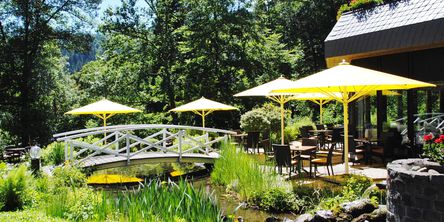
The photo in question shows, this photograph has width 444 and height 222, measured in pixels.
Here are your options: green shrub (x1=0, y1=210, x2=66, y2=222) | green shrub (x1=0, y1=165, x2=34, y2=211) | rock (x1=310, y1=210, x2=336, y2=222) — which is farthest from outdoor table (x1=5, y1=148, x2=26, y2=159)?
rock (x1=310, y1=210, x2=336, y2=222)

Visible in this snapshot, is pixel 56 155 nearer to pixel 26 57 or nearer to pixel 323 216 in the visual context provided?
pixel 323 216

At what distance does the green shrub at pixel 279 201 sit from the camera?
7.48 metres

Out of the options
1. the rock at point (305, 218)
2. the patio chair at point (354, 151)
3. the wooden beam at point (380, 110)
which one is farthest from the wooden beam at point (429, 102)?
the rock at point (305, 218)

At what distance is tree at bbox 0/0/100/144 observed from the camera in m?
22.7

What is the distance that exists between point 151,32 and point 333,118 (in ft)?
37.3

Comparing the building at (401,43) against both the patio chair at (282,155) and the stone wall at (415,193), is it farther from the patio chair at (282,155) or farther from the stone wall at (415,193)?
the stone wall at (415,193)

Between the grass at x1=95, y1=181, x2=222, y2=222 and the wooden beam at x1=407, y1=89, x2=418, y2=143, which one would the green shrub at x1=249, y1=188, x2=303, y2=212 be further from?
the wooden beam at x1=407, y1=89, x2=418, y2=143

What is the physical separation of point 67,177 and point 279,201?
4589 millimetres

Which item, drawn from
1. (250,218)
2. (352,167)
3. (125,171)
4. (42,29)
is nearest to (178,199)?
(250,218)

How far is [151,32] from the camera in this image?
2317 cm

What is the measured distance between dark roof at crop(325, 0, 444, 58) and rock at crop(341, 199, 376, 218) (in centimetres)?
485

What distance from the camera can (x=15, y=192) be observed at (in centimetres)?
677

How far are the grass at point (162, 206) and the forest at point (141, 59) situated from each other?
15.8 metres

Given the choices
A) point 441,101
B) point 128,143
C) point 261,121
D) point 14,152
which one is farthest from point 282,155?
point 14,152
